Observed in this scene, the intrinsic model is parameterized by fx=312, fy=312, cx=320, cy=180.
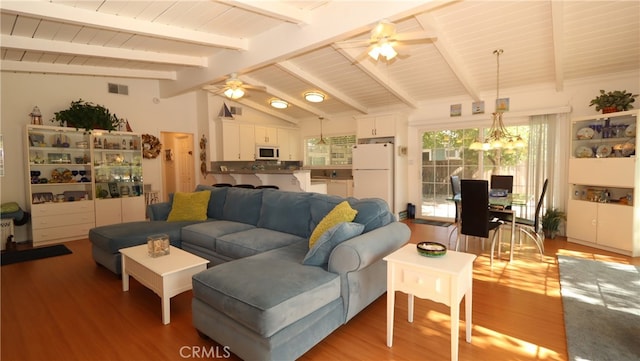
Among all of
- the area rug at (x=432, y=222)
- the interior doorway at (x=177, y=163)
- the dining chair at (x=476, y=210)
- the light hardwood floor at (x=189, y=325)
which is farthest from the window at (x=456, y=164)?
the interior doorway at (x=177, y=163)

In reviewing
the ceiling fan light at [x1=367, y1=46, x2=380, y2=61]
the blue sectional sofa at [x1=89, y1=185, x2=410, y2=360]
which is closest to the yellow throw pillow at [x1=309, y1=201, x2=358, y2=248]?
the blue sectional sofa at [x1=89, y1=185, x2=410, y2=360]

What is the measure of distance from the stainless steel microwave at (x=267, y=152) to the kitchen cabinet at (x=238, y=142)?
5.1 inches

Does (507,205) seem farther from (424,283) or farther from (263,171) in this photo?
(263,171)

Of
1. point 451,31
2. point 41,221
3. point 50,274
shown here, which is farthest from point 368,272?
point 41,221

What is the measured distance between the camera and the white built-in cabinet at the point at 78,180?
488cm

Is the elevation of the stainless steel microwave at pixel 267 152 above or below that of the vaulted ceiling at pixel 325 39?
below

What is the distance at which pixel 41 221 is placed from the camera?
15.8 ft

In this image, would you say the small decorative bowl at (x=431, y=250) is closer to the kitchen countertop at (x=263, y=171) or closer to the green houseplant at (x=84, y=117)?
the kitchen countertop at (x=263, y=171)

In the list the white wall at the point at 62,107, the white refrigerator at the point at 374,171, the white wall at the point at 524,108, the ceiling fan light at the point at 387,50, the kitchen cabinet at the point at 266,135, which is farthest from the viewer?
the kitchen cabinet at the point at 266,135

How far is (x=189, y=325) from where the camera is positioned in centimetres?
241

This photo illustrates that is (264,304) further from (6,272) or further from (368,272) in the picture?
(6,272)

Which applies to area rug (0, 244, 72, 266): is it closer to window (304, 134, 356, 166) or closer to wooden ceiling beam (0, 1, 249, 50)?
wooden ceiling beam (0, 1, 249, 50)

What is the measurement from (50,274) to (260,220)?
95.4 inches

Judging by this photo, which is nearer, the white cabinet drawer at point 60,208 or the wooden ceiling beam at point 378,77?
the wooden ceiling beam at point 378,77
